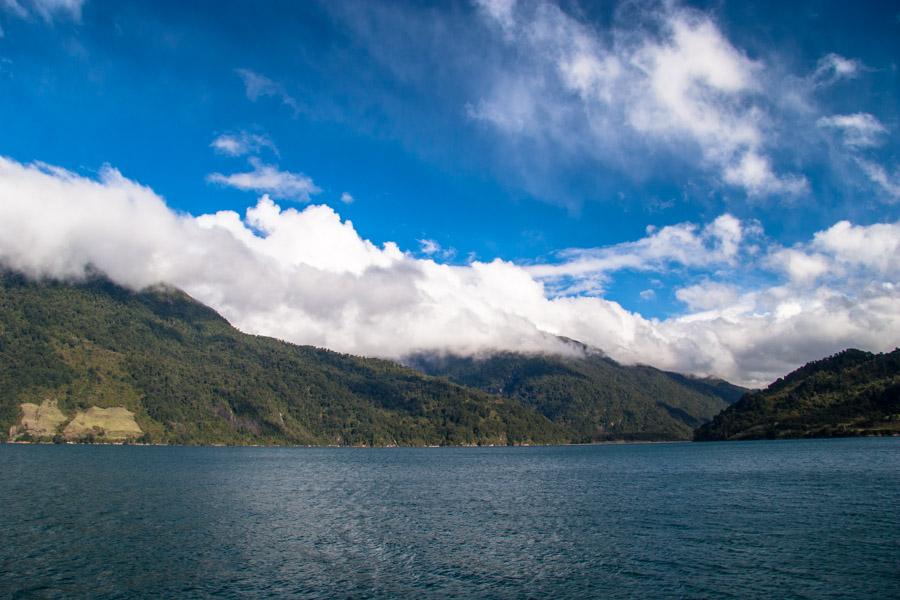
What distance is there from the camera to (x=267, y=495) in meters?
132

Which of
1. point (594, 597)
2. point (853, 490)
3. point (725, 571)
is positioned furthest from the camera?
point (853, 490)

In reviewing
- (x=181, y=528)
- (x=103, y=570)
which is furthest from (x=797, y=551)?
(x=181, y=528)

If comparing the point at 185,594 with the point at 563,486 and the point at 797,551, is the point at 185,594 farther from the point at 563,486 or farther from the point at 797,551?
the point at 563,486

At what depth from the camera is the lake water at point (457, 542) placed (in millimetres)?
56031

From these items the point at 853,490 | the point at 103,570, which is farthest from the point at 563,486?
the point at 103,570

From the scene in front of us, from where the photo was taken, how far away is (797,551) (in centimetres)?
6744

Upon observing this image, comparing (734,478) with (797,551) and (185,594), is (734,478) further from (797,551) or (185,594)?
(185,594)

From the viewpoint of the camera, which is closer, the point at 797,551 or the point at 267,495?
the point at 797,551

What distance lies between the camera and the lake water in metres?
56.0

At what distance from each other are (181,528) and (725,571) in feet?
240

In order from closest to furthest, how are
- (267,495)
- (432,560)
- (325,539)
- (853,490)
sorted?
1. (432,560)
2. (325,539)
3. (853,490)
4. (267,495)

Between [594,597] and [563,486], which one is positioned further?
[563,486]

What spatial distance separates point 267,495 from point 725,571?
331 ft

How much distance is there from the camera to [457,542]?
7738 cm
